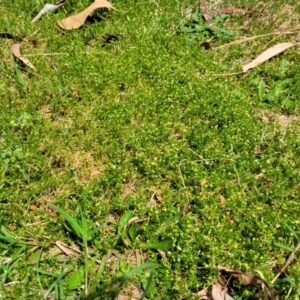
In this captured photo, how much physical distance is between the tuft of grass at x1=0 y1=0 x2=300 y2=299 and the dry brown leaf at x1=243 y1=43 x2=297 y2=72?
45mm

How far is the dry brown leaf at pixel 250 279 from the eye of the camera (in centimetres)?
244

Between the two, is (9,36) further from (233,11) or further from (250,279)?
(250,279)

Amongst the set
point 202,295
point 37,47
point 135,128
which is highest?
point 37,47

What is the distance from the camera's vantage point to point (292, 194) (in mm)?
2947

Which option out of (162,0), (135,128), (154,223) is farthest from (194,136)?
(162,0)

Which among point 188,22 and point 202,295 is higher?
point 188,22

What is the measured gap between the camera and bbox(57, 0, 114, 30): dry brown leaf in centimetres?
399

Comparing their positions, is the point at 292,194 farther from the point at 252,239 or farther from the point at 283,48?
the point at 283,48

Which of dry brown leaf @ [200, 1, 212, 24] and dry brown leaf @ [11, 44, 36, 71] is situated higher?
dry brown leaf @ [11, 44, 36, 71]

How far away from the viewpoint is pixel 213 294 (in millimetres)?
2508

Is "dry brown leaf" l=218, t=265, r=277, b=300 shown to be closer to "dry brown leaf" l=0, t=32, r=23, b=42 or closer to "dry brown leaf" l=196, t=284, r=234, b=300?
"dry brown leaf" l=196, t=284, r=234, b=300

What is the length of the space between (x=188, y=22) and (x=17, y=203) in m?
2.15

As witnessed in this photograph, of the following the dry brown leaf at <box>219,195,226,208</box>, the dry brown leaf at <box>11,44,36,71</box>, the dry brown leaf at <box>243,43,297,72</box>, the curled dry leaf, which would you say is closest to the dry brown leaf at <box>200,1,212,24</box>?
the dry brown leaf at <box>243,43,297,72</box>

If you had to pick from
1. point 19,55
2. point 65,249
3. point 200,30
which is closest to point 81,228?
point 65,249
